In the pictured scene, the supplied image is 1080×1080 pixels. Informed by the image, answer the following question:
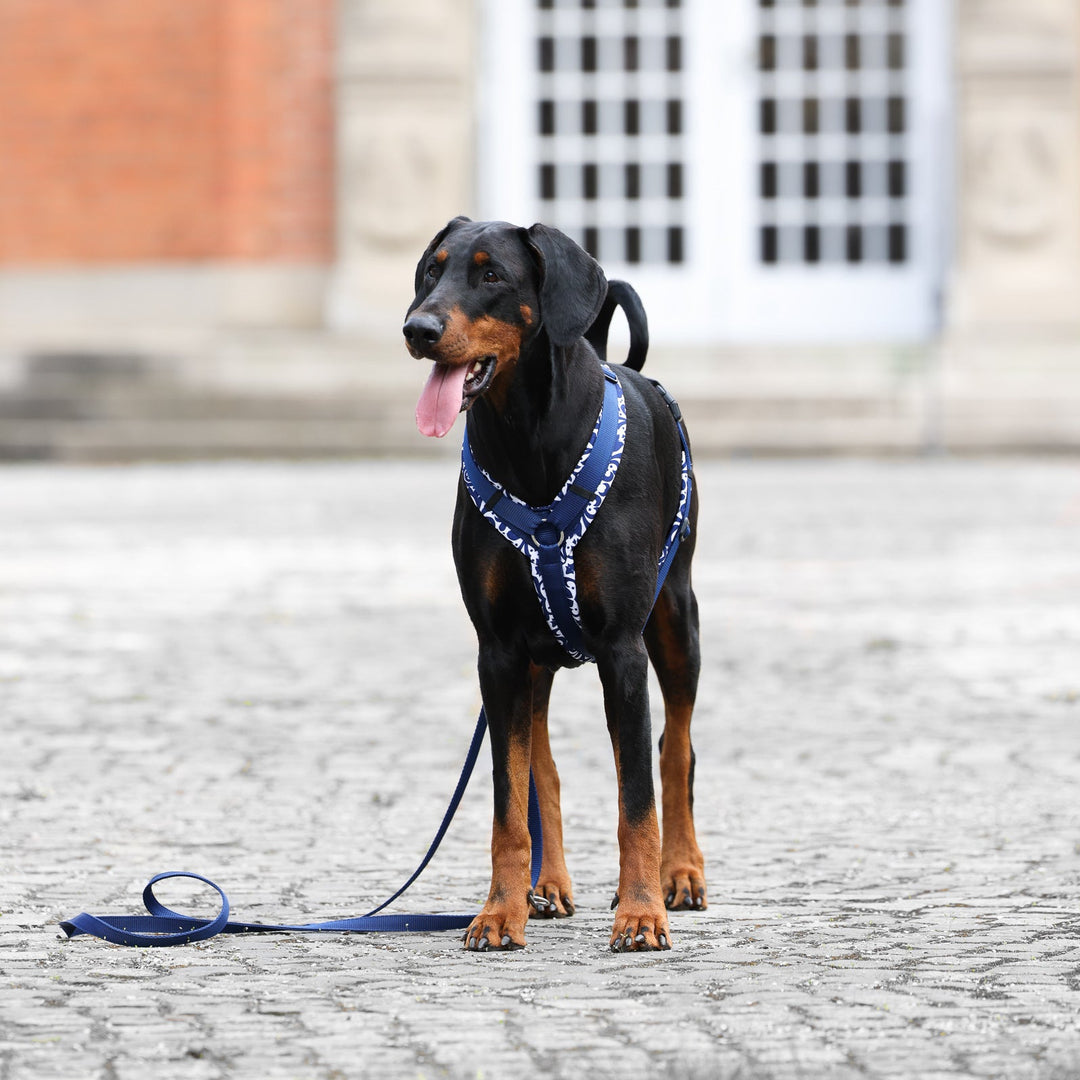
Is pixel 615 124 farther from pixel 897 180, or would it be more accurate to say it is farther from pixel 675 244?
pixel 897 180

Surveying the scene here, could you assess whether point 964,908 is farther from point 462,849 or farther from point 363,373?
point 363,373

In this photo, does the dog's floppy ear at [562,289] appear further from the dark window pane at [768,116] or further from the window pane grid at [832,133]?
the dark window pane at [768,116]

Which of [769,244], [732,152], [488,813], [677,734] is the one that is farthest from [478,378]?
[769,244]

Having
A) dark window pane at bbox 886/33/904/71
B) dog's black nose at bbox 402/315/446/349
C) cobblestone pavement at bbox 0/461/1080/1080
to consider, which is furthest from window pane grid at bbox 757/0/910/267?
dog's black nose at bbox 402/315/446/349

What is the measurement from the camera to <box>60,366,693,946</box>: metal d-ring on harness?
171 inches

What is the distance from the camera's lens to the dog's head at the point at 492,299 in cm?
414

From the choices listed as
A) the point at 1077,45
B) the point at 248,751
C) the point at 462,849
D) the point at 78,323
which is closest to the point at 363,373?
the point at 78,323

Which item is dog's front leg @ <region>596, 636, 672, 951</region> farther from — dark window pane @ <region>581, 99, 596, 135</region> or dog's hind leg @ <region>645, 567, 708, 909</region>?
dark window pane @ <region>581, 99, 596, 135</region>

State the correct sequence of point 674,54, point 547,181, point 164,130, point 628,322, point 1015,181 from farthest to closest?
point 547,181 < point 674,54 < point 164,130 < point 1015,181 < point 628,322

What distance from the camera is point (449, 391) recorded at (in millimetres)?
4133

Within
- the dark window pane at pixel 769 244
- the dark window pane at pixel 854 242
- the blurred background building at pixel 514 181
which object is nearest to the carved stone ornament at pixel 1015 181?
the blurred background building at pixel 514 181

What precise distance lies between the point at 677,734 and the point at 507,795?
1.65 ft

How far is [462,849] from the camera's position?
18.1 ft

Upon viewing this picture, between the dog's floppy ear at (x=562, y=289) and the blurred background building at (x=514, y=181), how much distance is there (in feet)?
49.0
